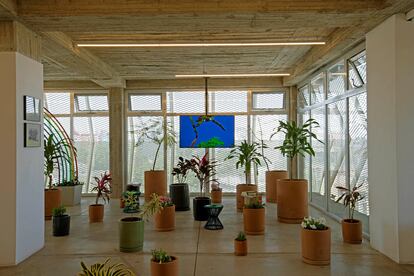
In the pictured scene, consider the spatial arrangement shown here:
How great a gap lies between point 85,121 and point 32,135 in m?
5.89

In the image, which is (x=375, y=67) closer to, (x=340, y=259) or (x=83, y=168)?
(x=340, y=259)

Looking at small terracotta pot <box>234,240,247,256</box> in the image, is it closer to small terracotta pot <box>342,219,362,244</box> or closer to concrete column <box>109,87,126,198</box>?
small terracotta pot <box>342,219,362,244</box>

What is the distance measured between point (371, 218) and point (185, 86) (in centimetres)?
651

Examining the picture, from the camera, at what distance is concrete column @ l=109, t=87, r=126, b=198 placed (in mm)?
10070

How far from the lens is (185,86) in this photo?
10.4 meters

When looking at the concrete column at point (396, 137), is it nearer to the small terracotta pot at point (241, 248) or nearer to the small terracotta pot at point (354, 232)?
the small terracotta pot at point (354, 232)

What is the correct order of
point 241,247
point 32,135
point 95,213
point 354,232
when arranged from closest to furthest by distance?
1. point 241,247
2. point 32,135
3. point 354,232
4. point 95,213

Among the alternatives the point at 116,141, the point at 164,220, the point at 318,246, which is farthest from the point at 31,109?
the point at 116,141

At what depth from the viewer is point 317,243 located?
434 cm

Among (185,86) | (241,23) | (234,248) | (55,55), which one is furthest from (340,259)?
→ (185,86)

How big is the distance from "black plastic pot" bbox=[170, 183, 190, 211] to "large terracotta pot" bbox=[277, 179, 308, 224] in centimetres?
235

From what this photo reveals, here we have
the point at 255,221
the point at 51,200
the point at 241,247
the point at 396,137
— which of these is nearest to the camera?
the point at 396,137

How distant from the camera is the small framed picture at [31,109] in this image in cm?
477

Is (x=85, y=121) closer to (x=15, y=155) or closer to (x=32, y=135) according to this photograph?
(x=32, y=135)
